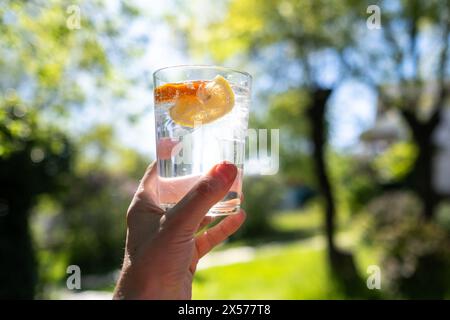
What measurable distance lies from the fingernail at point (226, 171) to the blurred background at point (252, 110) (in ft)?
3.96

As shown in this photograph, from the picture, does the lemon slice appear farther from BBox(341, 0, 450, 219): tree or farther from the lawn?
BBox(341, 0, 450, 219): tree

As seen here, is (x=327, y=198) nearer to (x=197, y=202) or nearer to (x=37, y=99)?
(x=37, y=99)

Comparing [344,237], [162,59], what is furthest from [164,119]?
[344,237]

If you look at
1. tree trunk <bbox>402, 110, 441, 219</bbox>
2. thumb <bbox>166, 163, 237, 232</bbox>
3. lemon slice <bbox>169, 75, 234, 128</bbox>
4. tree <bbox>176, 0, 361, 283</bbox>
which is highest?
tree <bbox>176, 0, 361, 283</bbox>

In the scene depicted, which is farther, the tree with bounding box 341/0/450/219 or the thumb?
the tree with bounding box 341/0/450/219

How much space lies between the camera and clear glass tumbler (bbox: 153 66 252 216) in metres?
1.65

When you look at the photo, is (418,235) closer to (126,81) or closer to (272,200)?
(126,81)

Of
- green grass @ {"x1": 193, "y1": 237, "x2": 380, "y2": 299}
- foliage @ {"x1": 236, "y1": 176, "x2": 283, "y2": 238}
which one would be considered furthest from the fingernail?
foliage @ {"x1": 236, "y1": 176, "x2": 283, "y2": 238}

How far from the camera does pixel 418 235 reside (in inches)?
284

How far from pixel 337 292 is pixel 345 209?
10.8 m

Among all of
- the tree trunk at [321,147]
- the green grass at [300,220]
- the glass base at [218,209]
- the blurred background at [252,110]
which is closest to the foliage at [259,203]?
the green grass at [300,220]

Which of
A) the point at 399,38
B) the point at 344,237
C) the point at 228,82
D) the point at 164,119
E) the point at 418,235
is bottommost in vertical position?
the point at 344,237

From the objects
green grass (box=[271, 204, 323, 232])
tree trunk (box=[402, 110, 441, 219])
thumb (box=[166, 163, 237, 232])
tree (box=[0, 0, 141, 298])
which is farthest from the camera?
green grass (box=[271, 204, 323, 232])

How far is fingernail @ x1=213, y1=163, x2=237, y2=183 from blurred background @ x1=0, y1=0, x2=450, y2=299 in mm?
1208
